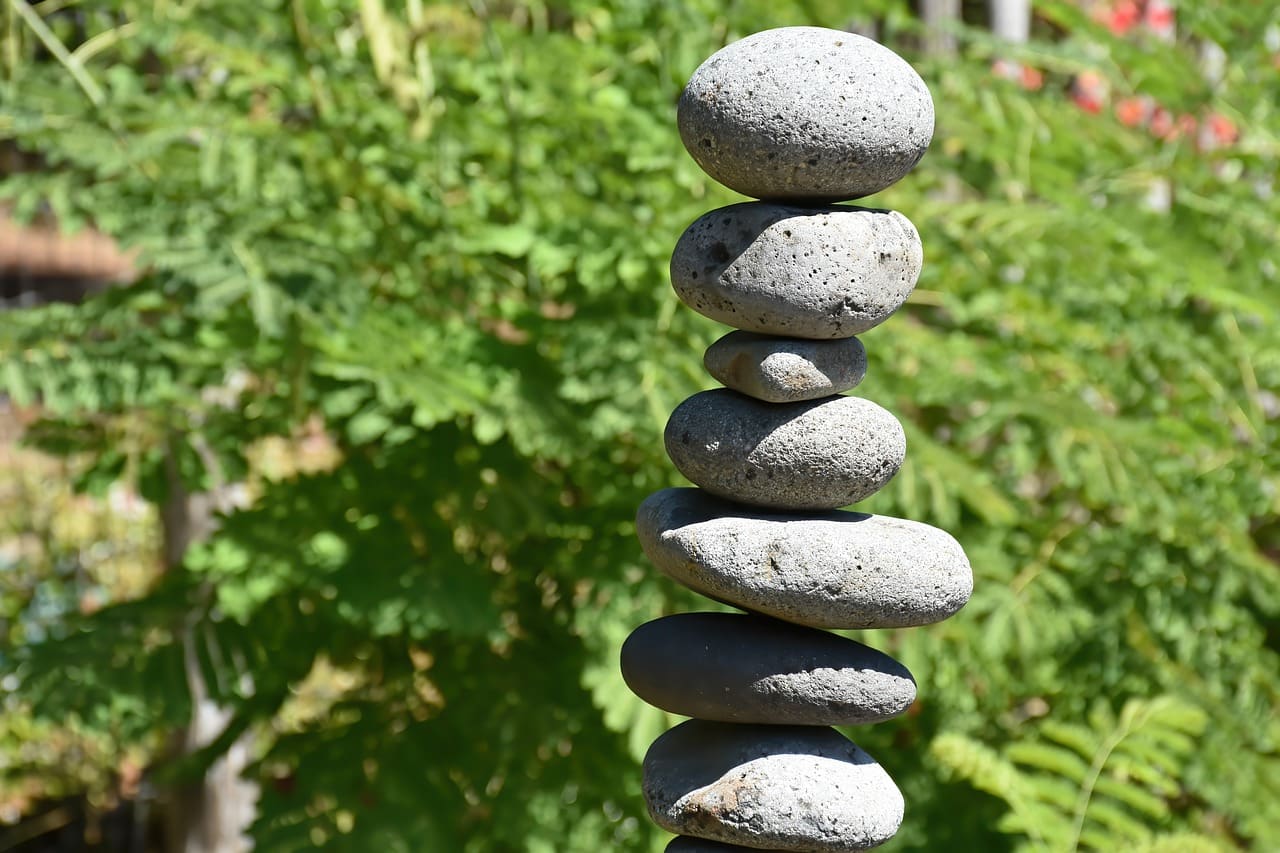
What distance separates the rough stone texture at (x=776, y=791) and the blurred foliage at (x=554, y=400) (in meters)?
0.87

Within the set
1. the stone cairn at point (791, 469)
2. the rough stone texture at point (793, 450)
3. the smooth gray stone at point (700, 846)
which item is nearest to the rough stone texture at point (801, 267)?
the stone cairn at point (791, 469)

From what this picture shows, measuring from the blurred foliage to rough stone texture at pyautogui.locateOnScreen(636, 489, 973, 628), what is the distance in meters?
0.84

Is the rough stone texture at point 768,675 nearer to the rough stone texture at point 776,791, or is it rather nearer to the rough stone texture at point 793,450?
the rough stone texture at point 776,791

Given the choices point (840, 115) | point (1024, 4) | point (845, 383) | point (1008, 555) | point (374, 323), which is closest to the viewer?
point (840, 115)

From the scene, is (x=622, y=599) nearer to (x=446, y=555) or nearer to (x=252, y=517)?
(x=446, y=555)

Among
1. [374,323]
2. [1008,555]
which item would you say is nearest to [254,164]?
[374,323]

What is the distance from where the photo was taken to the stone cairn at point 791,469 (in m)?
1.68

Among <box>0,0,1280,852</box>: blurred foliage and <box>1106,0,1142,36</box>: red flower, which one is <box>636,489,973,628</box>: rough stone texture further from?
<box>1106,0,1142,36</box>: red flower

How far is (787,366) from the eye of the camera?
5.72 feet

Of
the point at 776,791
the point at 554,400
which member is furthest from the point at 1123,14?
the point at 776,791

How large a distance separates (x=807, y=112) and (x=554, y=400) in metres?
1.28

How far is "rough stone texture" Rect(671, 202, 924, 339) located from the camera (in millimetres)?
1710

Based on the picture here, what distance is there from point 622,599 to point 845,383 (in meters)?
1.17

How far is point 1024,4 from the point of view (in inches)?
226
